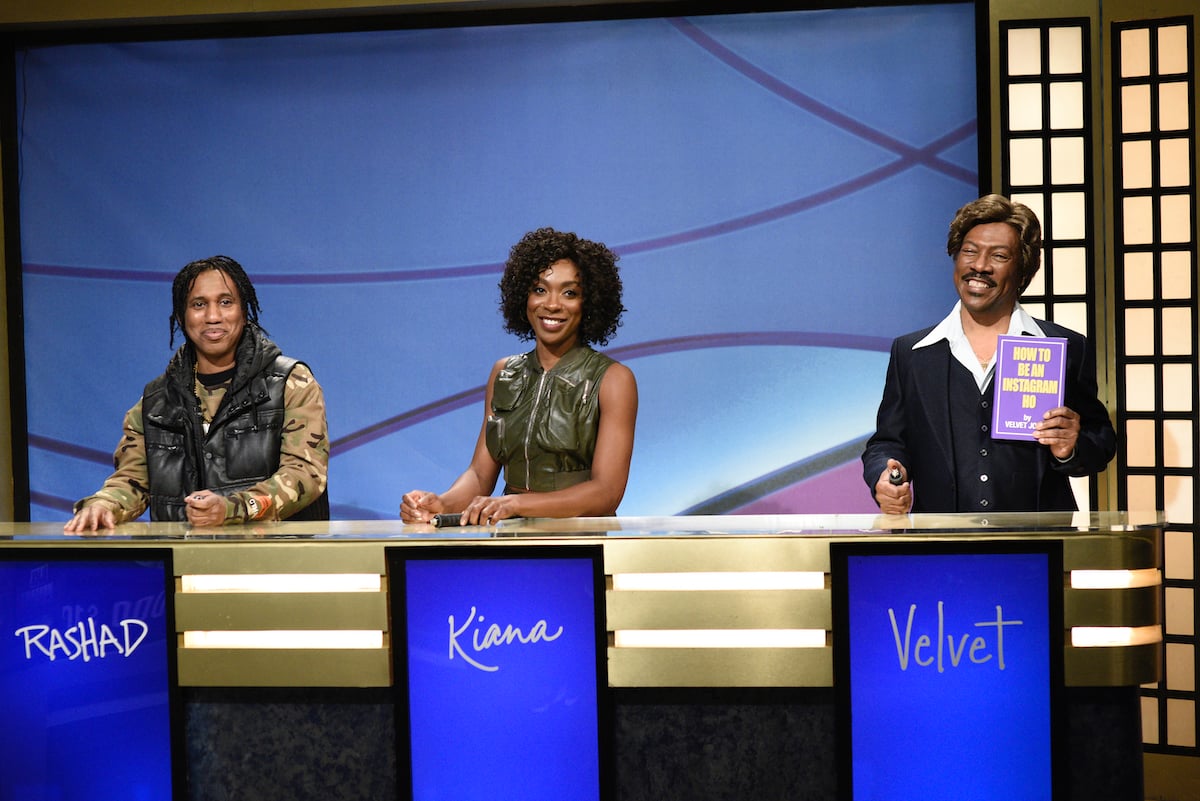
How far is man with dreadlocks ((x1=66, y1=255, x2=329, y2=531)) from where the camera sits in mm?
2684

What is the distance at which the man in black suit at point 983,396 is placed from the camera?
102 inches

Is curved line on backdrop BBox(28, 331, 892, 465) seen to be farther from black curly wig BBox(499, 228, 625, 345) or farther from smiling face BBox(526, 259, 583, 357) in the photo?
smiling face BBox(526, 259, 583, 357)

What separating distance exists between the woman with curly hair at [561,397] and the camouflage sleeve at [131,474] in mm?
805

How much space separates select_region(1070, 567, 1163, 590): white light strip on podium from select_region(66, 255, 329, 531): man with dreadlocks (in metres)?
1.79

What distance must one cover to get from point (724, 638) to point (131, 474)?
166cm

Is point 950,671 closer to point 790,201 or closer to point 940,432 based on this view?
point 940,432

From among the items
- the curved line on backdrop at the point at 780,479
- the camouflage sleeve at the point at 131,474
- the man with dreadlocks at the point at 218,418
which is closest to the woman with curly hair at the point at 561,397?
the man with dreadlocks at the point at 218,418

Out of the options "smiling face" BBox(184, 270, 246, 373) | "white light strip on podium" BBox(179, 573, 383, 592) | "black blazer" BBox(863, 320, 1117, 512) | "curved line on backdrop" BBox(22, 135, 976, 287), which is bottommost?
"white light strip on podium" BBox(179, 573, 383, 592)

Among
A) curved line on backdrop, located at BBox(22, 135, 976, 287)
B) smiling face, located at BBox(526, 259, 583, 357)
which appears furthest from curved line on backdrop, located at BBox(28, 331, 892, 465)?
smiling face, located at BBox(526, 259, 583, 357)

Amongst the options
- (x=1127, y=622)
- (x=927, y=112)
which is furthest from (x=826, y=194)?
(x=1127, y=622)

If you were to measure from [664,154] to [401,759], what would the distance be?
11.2 ft

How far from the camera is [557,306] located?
2.86 m

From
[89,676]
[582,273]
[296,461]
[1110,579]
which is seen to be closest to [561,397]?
[582,273]

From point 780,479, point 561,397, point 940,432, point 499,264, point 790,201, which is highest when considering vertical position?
point 790,201
